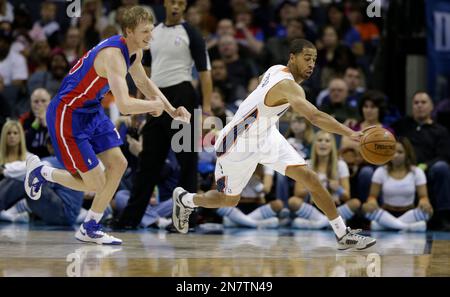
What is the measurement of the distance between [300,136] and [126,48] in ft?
12.2

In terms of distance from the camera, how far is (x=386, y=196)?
9.57 meters

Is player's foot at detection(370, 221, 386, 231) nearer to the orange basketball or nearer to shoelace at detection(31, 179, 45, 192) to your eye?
the orange basketball

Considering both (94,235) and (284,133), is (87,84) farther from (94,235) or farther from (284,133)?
(284,133)

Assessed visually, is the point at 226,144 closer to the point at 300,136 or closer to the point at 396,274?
the point at 396,274

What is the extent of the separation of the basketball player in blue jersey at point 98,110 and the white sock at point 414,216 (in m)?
3.53

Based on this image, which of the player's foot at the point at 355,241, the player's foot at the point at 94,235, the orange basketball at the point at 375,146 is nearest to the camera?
the orange basketball at the point at 375,146

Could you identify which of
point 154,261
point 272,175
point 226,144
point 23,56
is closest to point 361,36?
point 272,175

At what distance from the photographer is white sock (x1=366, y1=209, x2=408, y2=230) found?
367 inches

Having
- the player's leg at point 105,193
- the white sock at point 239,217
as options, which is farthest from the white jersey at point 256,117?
the white sock at point 239,217

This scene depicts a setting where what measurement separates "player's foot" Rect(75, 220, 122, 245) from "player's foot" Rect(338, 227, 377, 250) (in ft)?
5.96

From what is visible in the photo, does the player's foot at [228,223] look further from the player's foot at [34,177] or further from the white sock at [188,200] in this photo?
the player's foot at [34,177]

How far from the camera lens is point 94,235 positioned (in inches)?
281

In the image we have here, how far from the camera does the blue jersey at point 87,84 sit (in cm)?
686

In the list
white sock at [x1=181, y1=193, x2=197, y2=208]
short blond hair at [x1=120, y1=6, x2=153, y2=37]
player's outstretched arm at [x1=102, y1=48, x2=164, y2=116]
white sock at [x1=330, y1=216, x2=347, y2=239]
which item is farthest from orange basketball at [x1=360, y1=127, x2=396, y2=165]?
short blond hair at [x1=120, y1=6, x2=153, y2=37]
